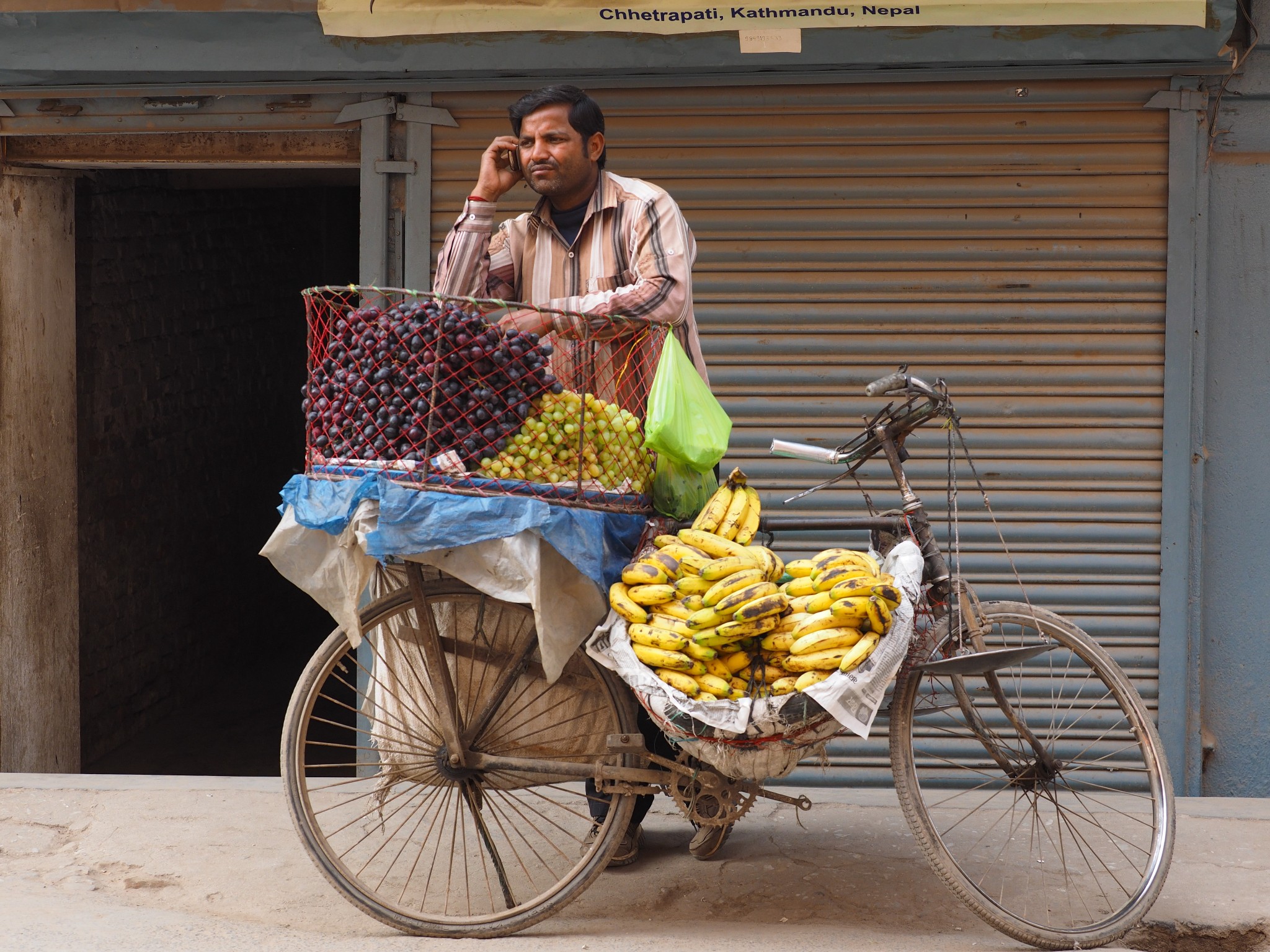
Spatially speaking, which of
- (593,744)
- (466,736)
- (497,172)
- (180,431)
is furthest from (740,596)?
(180,431)

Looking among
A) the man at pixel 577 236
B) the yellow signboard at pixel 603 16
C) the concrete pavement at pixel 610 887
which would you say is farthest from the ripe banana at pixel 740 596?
the yellow signboard at pixel 603 16

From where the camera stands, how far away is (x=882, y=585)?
3.02 m

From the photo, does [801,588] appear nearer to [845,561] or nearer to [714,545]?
[845,561]

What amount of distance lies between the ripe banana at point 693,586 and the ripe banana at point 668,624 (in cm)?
4

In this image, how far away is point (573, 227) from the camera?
3.72m

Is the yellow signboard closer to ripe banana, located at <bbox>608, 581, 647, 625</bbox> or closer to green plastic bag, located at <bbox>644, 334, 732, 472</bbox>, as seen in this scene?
green plastic bag, located at <bbox>644, 334, 732, 472</bbox>

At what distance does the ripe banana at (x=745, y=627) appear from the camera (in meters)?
2.98

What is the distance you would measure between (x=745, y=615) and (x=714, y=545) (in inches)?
10.5

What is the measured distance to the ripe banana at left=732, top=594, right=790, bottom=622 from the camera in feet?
9.75

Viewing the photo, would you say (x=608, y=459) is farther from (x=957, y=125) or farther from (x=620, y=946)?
(x=957, y=125)

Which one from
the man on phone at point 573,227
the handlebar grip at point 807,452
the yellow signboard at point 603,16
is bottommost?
the handlebar grip at point 807,452

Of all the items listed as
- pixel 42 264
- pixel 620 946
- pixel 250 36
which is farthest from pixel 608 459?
pixel 42 264

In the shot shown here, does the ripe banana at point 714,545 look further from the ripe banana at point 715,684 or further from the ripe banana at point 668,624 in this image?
the ripe banana at point 715,684

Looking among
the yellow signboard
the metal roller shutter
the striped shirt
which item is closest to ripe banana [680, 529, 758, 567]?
the striped shirt
